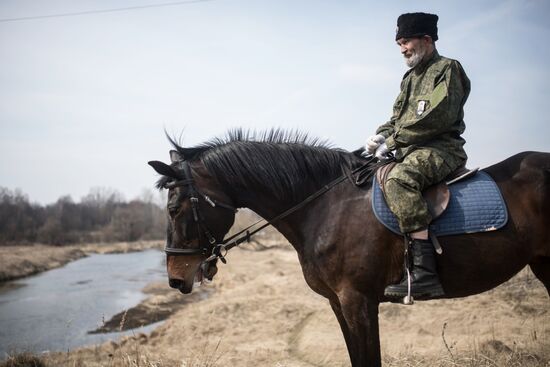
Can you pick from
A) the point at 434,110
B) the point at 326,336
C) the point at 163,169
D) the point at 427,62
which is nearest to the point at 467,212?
the point at 434,110

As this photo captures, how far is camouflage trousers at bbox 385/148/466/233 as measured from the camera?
109 inches

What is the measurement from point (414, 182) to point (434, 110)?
23.8 inches

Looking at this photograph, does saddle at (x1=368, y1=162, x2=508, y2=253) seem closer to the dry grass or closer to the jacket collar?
the jacket collar

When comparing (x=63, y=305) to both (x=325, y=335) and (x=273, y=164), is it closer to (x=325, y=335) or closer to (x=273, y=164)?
(x=325, y=335)

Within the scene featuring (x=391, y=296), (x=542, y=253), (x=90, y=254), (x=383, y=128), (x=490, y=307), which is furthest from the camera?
(x=90, y=254)

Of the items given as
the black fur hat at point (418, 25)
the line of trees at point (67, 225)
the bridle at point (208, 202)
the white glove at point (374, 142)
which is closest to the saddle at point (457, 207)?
the bridle at point (208, 202)

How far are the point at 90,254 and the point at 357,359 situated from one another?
4590 centimetres

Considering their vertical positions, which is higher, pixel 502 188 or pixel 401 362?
pixel 502 188

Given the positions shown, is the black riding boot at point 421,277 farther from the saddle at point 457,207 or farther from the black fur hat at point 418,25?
the black fur hat at point 418,25

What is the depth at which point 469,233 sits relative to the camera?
2.88 m

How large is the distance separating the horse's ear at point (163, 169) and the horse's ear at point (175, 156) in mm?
228

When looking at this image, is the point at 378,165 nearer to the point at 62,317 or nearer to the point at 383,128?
the point at 383,128

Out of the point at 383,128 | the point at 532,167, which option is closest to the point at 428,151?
the point at 383,128

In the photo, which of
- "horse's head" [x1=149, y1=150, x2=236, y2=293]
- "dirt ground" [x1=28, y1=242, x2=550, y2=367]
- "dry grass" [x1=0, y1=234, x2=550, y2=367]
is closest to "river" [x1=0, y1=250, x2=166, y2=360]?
"dry grass" [x1=0, y1=234, x2=550, y2=367]
